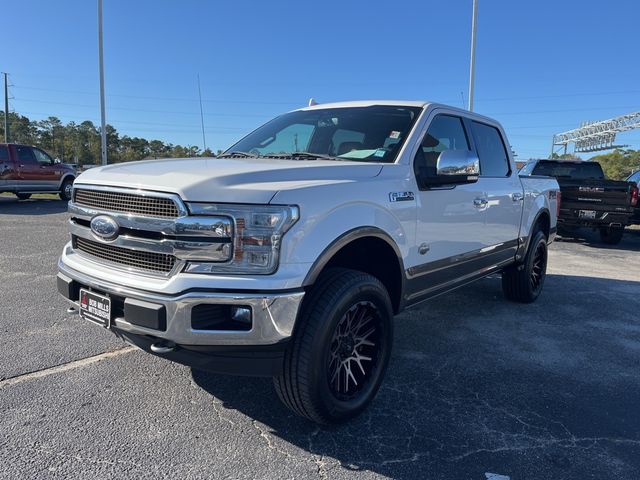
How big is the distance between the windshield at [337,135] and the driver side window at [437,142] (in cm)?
18

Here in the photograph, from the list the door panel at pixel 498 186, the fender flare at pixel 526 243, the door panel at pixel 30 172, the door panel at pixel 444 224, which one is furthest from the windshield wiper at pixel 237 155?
the door panel at pixel 30 172

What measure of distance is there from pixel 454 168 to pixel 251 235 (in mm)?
1735

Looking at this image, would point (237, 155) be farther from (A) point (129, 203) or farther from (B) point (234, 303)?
(B) point (234, 303)

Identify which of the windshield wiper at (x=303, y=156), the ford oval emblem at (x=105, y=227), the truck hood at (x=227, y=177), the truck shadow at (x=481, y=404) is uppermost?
the windshield wiper at (x=303, y=156)

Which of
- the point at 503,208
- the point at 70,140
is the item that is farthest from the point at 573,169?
the point at 70,140

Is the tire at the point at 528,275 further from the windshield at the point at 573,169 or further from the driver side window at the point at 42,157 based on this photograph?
the driver side window at the point at 42,157

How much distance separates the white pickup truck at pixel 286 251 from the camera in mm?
2428

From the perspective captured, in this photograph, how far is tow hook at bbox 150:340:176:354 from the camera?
252cm

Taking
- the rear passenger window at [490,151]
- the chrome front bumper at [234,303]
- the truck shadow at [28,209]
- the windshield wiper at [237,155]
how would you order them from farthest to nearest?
the truck shadow at [28,209] < the rear passenger window at [490,151] < the windshield wiper at [237,155] < the chrome front bumper at [234,303]

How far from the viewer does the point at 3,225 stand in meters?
10.6

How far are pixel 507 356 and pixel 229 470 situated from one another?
2652 mm

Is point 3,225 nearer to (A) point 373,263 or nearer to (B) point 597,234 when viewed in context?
(A) point 373,263

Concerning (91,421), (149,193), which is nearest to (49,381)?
(91,421)

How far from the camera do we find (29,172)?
52.5 ft
